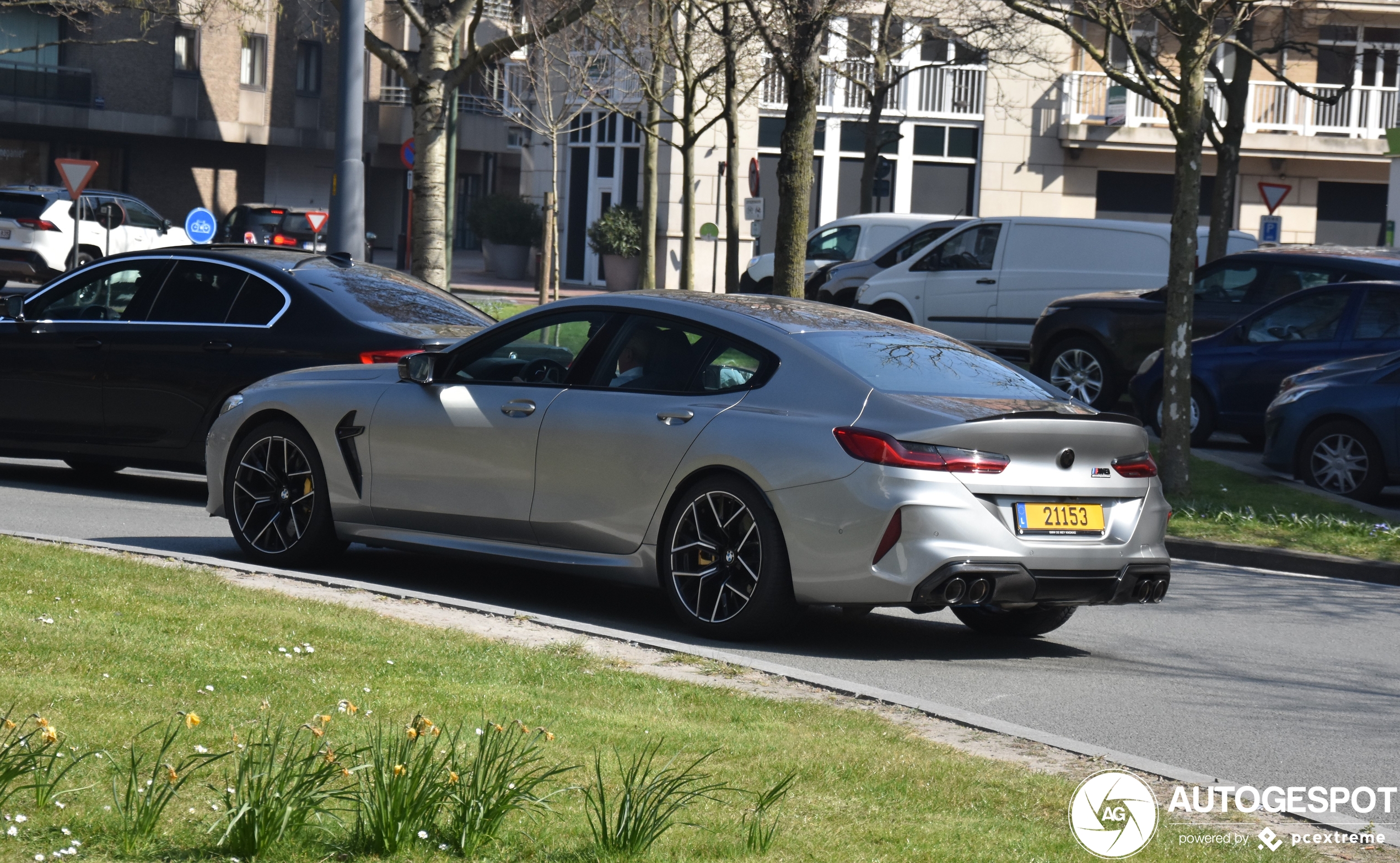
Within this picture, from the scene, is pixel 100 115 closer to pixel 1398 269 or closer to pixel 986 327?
pixel 986 327

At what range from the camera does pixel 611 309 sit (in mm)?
8438

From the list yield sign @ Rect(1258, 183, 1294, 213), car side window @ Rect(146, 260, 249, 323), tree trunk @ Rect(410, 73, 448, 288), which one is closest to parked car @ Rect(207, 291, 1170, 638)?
car side window @ Rect(146, 260, 249, 323)

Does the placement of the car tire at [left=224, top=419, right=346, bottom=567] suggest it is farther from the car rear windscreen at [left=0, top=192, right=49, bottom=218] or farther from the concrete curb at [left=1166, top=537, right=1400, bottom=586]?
the car rear windscreen at [left=0, top=192, right=49, bottom=218]

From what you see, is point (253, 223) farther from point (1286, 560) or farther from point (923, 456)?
point (923, 456)

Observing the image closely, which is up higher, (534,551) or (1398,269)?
(1398,269)

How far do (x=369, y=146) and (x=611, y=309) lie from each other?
57080 mm

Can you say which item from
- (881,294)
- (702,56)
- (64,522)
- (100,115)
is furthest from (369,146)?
(64,522)

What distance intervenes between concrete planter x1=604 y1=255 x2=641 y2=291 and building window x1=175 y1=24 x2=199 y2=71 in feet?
60.4

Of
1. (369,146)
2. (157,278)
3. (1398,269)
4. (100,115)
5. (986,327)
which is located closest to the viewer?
(157,278)

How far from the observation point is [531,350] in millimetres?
8703

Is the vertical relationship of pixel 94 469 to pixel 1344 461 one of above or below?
below

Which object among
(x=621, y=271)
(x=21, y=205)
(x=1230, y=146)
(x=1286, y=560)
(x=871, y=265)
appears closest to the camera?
(x=1286, y=560)

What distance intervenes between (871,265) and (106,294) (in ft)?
46.2

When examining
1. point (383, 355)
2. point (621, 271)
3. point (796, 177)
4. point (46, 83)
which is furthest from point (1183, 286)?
point (46, 83)
